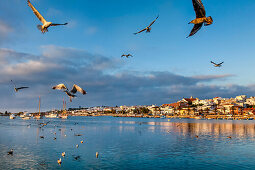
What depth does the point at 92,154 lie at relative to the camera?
94.8 ft

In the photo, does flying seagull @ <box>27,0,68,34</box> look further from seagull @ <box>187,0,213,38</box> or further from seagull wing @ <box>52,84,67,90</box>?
seagull @ <box>187,0,213,38</box>

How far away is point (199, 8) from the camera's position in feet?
18.8

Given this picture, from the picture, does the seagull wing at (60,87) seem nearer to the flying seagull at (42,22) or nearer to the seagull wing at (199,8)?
the flying seagull at (42,22)

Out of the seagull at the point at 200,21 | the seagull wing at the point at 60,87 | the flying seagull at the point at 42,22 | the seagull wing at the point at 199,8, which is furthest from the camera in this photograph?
the seagull wing at the point at 60,87

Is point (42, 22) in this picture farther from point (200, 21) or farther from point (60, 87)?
point (200, 21)

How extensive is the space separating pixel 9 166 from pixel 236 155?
1072 inches

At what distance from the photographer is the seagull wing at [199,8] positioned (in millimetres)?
5471

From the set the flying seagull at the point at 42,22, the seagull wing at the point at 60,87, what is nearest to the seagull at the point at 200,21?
the flying seagull at the point at 42,22

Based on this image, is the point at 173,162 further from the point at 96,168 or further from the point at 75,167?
the point at 75,167

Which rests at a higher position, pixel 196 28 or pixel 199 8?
pixel 199 8

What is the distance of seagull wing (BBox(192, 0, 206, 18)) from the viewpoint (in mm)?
5471

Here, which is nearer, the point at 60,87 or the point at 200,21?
the point at 200,21

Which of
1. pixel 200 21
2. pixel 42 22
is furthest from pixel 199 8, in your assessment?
pixel 42 22

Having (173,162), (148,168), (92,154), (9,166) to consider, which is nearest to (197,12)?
(148,168)
